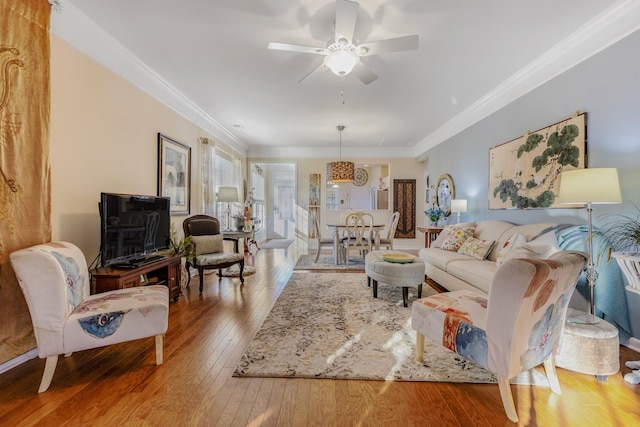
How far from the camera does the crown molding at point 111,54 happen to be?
231 centimetres

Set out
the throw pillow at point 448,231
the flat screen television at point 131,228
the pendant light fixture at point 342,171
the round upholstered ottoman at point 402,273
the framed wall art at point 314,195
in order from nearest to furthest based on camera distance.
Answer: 1. the flat screen television at point 131,228
2. the round upholstered ottoman at point 402,273
3. the throw pillow at point 448,231
4. the pendant light fixture at point 342,171
5. the framed wall art at point 314,195

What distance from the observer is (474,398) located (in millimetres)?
1689

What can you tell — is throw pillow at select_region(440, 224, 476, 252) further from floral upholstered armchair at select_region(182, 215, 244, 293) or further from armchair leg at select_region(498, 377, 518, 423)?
floral upholstered armchair at select_region(182, 215, 244, 293)

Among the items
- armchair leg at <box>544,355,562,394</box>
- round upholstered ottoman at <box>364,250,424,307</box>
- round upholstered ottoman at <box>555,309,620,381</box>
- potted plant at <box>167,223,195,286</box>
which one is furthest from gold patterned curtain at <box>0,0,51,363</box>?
round upholstered ottoman at <box>555,309,620,381</box>

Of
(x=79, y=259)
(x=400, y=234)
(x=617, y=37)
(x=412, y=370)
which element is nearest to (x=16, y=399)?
(x=79, y=259)

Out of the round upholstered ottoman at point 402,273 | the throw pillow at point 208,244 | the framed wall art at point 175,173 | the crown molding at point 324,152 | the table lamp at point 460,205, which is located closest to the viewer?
the round upholstered ottoman at point 402,273

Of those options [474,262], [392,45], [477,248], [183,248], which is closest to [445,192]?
[477,248]

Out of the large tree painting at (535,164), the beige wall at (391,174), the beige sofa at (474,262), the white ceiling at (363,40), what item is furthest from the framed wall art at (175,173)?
the large tree painting at (535,164)

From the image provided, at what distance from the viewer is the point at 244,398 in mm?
1675

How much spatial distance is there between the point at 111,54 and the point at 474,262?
14.8 ft

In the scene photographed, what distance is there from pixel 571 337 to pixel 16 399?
3494 millimetres

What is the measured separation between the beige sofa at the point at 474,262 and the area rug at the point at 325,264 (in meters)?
1.34

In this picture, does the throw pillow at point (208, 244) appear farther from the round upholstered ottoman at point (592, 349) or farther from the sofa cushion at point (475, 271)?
the round upholstered ottoman at point (592, 349)

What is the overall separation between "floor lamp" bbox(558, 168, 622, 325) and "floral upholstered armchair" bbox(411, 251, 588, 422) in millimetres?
542
